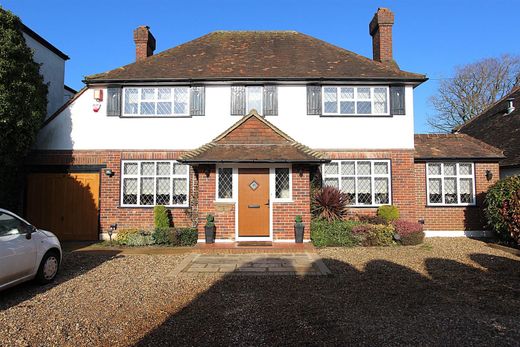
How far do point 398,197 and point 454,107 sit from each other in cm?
2424

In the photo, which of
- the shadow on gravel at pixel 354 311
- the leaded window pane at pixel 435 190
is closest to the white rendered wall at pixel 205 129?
the leaded window pane at pixel 435 190

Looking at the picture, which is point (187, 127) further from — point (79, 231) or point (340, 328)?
point (340, 328)

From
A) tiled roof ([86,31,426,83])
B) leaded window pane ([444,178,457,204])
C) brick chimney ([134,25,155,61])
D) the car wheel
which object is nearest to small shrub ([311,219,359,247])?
leaded window pane ([444,178,457,204])

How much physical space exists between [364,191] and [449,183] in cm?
326

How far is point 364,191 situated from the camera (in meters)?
11.9

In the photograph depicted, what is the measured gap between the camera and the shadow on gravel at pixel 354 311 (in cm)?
403

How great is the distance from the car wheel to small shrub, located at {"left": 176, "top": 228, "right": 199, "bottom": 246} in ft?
12.7

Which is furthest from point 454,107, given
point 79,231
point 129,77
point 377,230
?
point 79,231

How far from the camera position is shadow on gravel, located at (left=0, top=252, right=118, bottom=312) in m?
5.58

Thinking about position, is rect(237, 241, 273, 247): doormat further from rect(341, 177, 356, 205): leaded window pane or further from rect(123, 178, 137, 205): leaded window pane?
rect(123, 178, 137, 205): leaded window pane

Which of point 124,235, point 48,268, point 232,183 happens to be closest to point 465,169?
point 232,183

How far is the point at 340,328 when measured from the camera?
429 centimetres

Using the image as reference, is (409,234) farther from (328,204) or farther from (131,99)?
(131,99)

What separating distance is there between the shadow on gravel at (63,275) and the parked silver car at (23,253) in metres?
0.22
